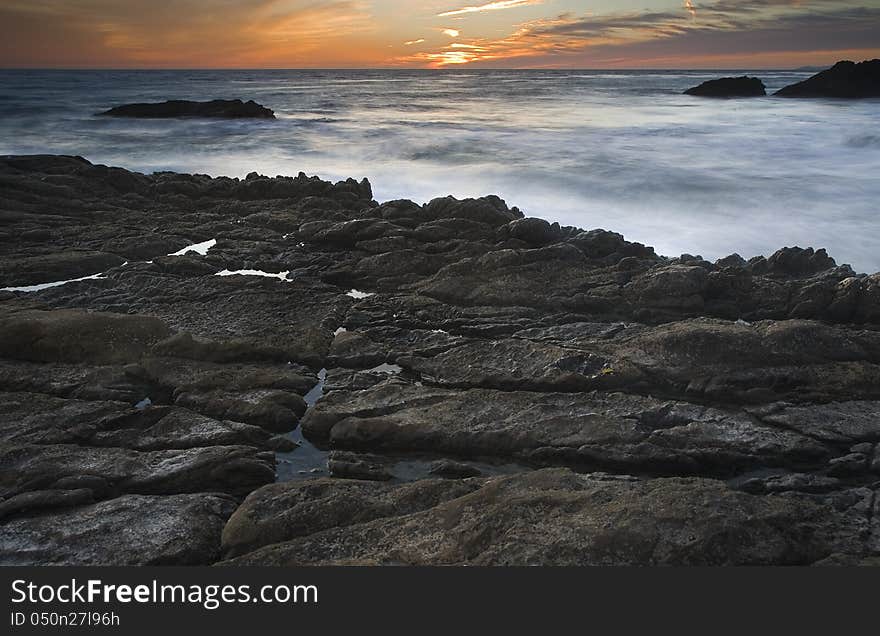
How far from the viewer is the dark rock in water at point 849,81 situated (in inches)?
2926

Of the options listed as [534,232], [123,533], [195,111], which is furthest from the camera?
[195,111]

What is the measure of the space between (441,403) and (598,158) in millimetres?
28221

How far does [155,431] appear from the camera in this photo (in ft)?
28.5

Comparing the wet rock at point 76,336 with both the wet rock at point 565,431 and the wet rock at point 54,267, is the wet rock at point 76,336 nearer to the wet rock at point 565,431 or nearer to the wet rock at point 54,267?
the wet rock at point 54,267

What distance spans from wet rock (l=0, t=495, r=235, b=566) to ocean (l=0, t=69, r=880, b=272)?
643 inches

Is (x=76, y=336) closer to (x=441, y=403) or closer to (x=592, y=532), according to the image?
(x=441, y=403)

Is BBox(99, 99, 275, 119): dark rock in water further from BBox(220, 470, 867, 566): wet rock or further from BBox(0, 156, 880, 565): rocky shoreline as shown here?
BBox(220, 470, 867, 566): wet rock

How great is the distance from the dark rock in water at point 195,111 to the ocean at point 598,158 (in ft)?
7.64

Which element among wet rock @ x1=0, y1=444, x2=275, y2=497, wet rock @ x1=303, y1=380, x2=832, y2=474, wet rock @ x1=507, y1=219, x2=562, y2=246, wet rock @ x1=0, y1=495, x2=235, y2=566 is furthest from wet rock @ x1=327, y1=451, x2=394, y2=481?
wet rock @ x1=507, y1=219, x2=562, y2=246

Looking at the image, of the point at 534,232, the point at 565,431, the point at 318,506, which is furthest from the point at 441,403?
the point at 534,232

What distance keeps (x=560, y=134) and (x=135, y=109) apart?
41.3 metres

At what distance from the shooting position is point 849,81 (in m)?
75.7

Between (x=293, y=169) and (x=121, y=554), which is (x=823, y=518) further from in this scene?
(x=293, y=169)

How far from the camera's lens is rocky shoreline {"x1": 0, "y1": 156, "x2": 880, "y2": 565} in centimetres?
655
